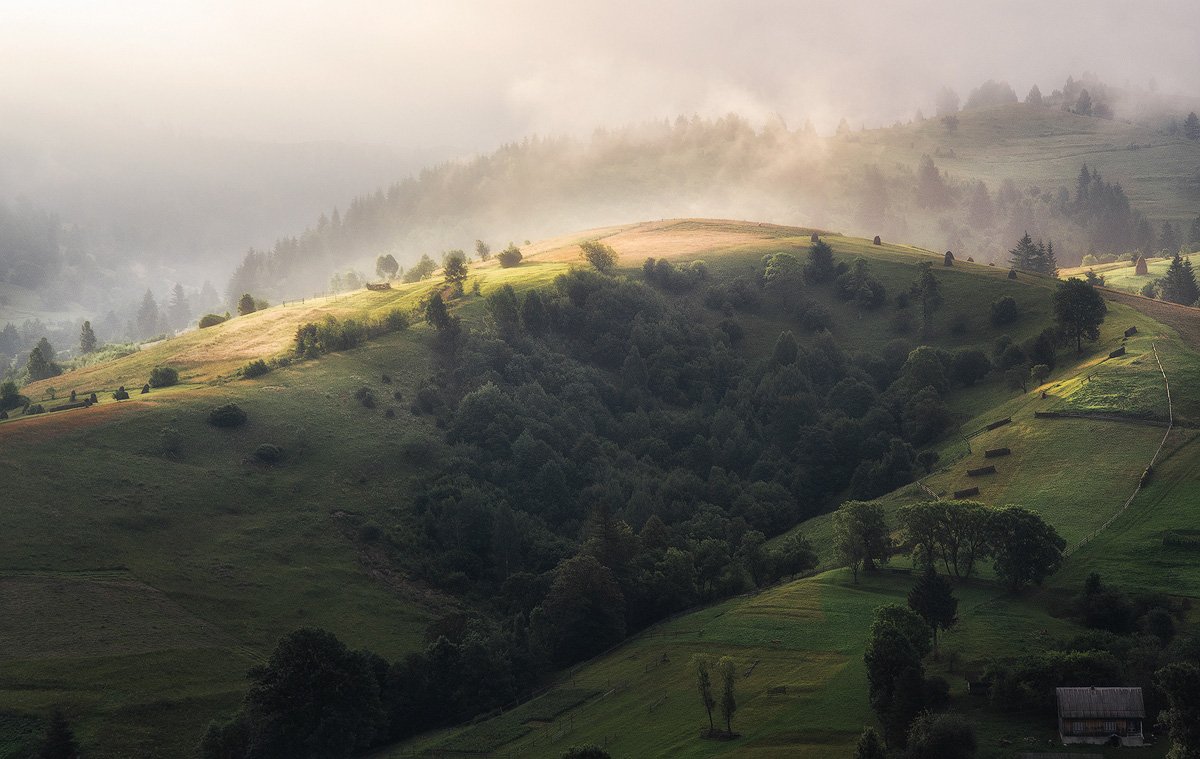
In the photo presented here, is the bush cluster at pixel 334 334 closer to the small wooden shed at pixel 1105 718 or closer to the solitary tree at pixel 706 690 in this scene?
the solitary tree at pixel 706 690

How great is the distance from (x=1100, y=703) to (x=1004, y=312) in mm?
121445

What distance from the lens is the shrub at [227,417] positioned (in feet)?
431

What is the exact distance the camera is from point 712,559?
115812 millimetres

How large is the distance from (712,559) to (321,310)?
113 m

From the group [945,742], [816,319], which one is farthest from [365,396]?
[945,742]

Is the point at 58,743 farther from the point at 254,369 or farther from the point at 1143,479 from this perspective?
the point at 1143,479

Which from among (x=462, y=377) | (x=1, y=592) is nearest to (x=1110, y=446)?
(x=462, y=377)

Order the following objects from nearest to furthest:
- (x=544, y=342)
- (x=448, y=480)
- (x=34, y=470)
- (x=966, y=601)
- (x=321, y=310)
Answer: (x=966, y=601) → (x=34, y=470) → (x=448, y=480) → (x=544, y=342) → (x=321, y=310)

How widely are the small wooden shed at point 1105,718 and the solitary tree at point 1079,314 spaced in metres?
99.9

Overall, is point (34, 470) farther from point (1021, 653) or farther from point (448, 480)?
point (1021, 653)

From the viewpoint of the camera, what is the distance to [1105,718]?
6334 centimetres

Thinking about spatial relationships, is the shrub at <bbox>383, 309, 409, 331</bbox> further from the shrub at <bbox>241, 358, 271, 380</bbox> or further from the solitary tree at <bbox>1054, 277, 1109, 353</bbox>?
the solitary tree at <bbox>1054, 277, 1109, 353</bbox>

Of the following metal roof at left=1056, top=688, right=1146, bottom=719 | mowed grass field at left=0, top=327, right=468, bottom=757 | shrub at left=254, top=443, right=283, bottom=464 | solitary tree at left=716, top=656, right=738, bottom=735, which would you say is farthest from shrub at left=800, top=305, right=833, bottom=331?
metal roof at left=1056, top=688, right=1146, bottom=719

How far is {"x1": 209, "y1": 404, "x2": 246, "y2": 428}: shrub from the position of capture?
131250mm
